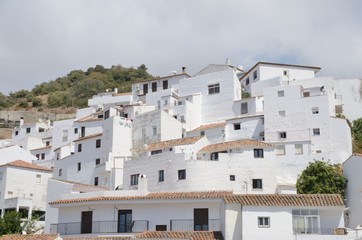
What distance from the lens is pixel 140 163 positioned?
1949 inches

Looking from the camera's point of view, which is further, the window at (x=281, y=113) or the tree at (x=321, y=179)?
the window at (x=281, y=113)

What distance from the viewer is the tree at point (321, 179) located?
143 feet

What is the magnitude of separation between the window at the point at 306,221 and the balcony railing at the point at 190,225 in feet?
19.6

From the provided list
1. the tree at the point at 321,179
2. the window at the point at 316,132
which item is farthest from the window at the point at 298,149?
the tree at the point at 321,179

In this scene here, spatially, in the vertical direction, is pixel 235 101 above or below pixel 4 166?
above

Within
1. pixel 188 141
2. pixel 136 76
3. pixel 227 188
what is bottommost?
pixel 227 188

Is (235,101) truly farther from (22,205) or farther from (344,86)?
(22,205)

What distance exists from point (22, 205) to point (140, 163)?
15.8 metres

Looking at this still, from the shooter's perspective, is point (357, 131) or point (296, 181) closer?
point (296, 181)

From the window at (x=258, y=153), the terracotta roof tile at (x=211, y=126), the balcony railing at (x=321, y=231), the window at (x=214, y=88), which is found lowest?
the balcony railing at (x=321, y=231)

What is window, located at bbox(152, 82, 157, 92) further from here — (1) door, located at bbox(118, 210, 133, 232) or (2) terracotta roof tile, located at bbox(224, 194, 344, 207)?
(2) terracotta roof tile, located at bbox(224, 194, 344, 207)

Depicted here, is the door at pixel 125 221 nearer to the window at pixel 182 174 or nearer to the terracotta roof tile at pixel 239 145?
the window at pixel 182 174

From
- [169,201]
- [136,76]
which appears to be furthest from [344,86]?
[136,76]

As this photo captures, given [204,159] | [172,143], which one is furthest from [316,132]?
[172,143]
